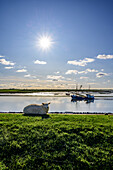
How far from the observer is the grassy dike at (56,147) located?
7074 millimetres

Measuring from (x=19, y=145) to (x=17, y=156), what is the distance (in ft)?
2.85

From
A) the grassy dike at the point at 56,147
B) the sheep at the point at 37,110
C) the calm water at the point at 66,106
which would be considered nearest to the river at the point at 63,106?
the calm water at the point at 66,106

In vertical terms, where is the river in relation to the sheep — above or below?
below

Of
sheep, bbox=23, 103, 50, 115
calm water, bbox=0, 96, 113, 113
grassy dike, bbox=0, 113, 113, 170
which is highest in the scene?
sheep, bbox=23, 103, 50, 115

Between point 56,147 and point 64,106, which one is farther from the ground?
point 56,147

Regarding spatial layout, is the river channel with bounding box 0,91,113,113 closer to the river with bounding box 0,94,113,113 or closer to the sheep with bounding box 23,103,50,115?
the river with bounding box 0,94,113,113

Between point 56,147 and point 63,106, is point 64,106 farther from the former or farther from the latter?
point 56,147

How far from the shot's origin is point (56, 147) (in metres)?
8.41

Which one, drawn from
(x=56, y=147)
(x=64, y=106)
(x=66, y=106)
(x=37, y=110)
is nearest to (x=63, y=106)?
(x=64, y=106)

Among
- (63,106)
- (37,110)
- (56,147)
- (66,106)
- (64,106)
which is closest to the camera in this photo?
(56,147)

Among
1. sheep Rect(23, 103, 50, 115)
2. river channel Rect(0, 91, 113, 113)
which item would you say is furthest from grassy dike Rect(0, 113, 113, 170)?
river channel Rect(0, 91, 113, 113)

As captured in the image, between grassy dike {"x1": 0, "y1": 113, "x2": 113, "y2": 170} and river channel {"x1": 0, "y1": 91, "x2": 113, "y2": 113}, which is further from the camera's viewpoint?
river channel {"x1": 0, "y1": 91, "x2": 113, "y2": 113}

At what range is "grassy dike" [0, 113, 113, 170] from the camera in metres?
7.07

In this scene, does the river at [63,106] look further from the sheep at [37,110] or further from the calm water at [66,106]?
the sheep at [37,110]
